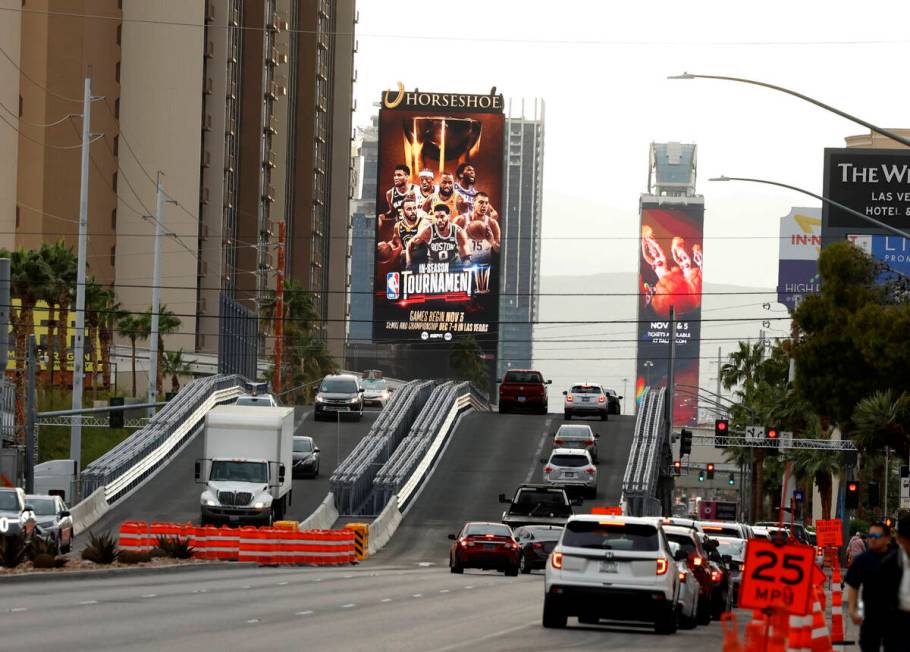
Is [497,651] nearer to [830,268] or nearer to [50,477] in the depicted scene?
[830,268]

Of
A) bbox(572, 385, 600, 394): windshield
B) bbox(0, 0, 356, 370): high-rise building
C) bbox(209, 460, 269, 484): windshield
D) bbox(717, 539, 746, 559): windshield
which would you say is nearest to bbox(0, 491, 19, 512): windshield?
bbox(209, 460, 269, 484): windshield

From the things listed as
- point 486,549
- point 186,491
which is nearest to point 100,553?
point 486,549

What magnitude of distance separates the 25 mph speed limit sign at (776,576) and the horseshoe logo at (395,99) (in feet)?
476

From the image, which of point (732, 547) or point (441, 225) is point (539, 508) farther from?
point (441, 225)

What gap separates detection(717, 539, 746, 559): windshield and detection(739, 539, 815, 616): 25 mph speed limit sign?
626 inches

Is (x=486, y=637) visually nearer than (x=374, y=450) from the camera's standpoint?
Yes

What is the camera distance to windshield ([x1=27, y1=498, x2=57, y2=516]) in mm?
40344

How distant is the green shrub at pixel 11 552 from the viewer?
2956 centimetres

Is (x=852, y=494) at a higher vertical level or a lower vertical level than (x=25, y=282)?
lower

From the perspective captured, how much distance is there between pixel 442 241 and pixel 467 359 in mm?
12741

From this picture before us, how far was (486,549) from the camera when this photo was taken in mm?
39156

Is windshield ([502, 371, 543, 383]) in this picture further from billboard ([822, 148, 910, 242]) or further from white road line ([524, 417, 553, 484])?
billboard ([822, 148, 910, 242])

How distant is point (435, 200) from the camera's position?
515ft

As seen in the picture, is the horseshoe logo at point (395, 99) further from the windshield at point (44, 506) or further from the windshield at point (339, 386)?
the windshield at point (44, 506)
